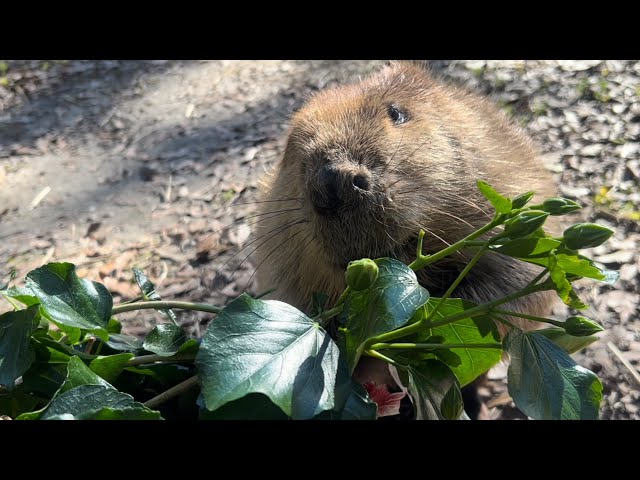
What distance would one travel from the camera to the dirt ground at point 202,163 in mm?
4680

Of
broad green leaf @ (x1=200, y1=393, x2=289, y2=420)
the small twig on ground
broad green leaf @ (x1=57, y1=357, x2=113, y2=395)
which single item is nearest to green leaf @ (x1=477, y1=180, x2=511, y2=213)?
broad green leaf @ (x1=200, y1=393, x2=289, y2=420)

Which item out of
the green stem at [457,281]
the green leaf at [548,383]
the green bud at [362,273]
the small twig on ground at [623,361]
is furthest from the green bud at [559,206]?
the small twig on ground at [623,361]

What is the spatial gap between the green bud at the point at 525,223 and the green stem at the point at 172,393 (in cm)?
105

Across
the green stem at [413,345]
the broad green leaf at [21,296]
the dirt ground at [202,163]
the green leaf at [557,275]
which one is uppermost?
the green leaf at [557,275]

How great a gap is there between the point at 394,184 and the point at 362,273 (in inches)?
39.5

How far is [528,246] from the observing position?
183 centimetres

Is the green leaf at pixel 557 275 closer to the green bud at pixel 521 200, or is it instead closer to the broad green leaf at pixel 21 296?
the green bud at pixel 521 200

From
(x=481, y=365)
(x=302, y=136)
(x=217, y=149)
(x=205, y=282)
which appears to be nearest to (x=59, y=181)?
(x=217, y=149)

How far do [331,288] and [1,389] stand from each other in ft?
4.99

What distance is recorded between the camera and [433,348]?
2.04m

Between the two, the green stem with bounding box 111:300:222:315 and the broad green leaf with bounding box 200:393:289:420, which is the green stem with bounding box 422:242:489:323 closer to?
the broad green leaf with bounding box 200:393:289:420

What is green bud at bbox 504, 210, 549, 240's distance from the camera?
175cm

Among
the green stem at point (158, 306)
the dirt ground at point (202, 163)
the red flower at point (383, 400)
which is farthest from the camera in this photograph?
the dirt ground at point (202, 163)

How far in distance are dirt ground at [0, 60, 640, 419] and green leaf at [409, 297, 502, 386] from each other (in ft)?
5.92
